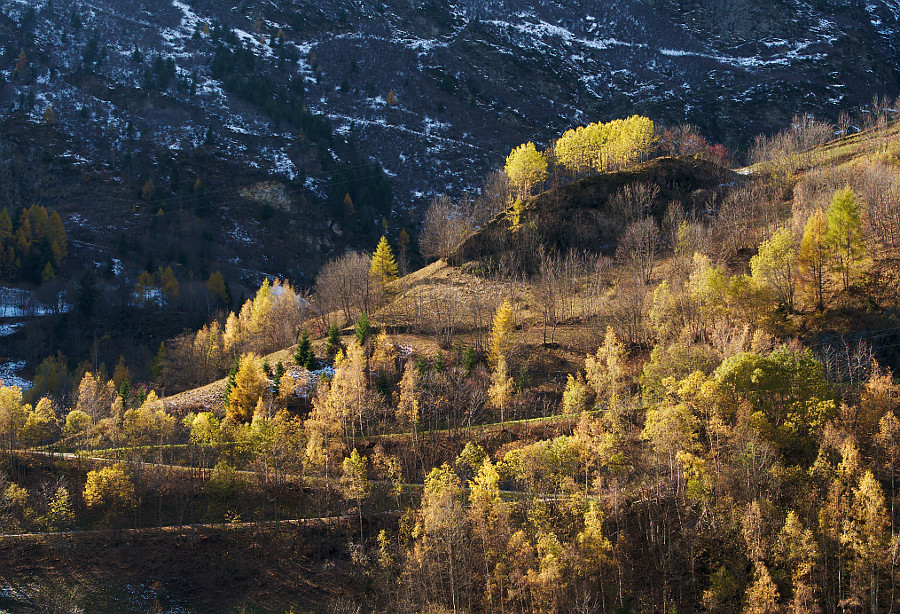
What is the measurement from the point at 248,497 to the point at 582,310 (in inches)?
1781

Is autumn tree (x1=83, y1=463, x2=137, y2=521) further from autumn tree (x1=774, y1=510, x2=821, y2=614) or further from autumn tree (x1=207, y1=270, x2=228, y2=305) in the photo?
autumn tree (x1=207, y1=270, x2=228, y2=305)

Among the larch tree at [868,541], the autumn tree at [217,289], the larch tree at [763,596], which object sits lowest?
the larch tree at [763,596]

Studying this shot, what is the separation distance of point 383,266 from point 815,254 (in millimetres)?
62463

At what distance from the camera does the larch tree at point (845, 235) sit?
65.1 m

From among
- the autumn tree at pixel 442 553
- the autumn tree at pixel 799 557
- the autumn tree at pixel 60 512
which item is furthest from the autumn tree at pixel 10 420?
the autumn tree at pixel 799 557

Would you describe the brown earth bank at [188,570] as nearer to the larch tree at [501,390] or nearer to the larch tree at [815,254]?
the larch tree at [501,390]

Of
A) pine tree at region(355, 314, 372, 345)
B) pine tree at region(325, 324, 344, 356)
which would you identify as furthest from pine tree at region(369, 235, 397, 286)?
pine tree at region(325, 324, 344, 356)

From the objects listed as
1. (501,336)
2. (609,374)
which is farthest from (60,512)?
(609,374)

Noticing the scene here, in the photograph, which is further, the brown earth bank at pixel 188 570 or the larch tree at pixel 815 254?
the larch tree at pixel 815 254

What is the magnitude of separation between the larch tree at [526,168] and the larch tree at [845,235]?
5386 cm

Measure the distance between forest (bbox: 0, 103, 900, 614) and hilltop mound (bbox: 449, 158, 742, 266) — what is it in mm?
6994

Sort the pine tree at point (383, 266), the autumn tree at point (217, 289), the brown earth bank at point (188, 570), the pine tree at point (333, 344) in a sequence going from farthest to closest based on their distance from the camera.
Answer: the autumn tree at point (217, 289) → the pine tree at point (383, 266) → the pine tree at point (333, 344) → the brown earth bank at point (188, 570)

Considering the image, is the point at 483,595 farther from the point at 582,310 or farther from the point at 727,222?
the point at 727,222

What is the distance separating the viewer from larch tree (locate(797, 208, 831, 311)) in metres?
66.5
